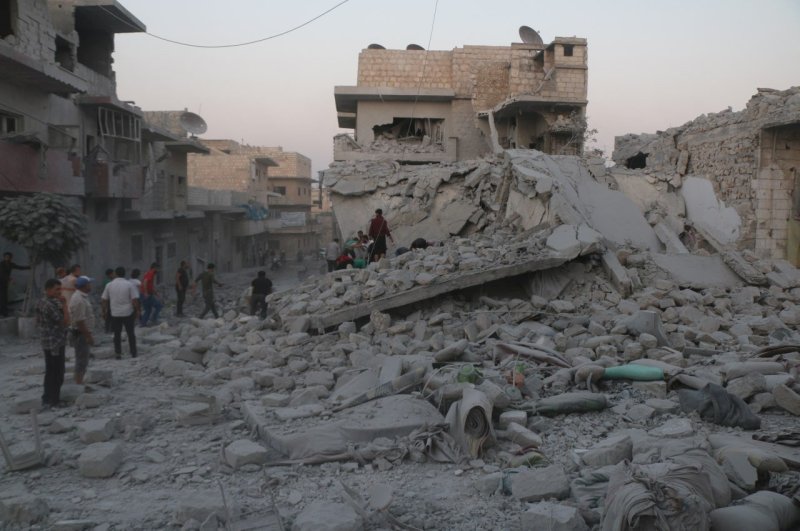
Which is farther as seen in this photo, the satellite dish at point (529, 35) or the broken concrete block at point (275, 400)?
the satellite dish at point (529, 35)

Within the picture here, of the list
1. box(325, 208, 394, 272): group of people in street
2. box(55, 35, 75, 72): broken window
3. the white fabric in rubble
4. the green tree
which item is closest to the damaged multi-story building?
box(55, 35, 75, 72): broken window

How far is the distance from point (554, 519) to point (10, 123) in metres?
14.7

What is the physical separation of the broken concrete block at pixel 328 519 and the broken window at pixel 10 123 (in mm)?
13022

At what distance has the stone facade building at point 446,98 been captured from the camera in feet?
70.2

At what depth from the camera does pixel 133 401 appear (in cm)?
681

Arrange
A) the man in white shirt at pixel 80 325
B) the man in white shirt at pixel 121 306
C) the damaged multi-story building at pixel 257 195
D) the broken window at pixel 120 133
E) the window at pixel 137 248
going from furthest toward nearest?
the damaged multi-story building at pixel 257 195
the window at pixel 137 248
the broken window at pixel 120 133
the man in white shirt at pixel 121 306
the man in white shirt at pixel 80 325

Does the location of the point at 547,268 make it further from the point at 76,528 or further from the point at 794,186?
the point at 76,528

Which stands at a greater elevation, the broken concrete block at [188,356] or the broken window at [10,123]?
the broken window at [10,123]

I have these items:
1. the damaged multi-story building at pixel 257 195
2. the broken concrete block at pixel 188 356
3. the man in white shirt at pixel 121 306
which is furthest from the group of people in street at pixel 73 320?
the damaged multi-story building at pixel 257 195

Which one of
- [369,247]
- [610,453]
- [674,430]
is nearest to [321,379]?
[610,453]

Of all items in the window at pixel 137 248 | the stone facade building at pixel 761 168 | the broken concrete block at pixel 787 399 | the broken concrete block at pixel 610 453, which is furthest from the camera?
the window at pixel 137 248

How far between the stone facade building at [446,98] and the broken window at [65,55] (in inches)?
309

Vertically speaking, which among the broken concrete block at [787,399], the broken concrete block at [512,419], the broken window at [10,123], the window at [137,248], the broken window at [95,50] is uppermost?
the broken window at [95,50]

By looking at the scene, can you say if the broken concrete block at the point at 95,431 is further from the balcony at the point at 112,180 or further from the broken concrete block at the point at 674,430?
the balcony at the point at 112,180
